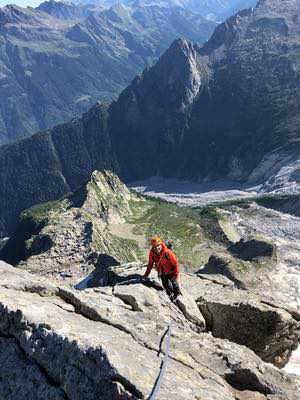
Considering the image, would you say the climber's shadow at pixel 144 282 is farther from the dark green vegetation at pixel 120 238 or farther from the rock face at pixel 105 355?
the dark green vegetation at pixel 120 238

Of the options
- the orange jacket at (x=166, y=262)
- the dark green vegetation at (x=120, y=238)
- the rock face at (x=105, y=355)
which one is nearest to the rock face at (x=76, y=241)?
the dark green vegetation at (x=120, y=238)

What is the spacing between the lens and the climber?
1040 inches

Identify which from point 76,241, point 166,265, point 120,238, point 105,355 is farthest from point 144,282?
point 120,238

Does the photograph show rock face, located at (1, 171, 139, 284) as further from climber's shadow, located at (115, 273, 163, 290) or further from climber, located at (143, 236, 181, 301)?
climber, located at (143, 236, 181, 301)

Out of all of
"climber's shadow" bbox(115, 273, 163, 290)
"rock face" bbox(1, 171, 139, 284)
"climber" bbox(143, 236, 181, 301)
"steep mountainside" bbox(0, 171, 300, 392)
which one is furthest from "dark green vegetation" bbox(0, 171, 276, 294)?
"climber" bbox(143, 236, 181, 301)

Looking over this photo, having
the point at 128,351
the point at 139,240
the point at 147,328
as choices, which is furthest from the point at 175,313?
the point at 139,240

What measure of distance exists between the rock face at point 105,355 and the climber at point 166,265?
309 centimetres

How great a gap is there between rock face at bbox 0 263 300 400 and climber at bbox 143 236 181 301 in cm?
309

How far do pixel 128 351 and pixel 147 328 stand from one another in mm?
3556

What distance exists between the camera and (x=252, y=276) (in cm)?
8700

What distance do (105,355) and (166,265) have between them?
11619mm

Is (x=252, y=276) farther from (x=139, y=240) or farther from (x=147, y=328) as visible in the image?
(x=147, y=328)

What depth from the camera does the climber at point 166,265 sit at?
26422 mm

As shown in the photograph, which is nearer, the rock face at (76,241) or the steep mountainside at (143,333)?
the steep mountainside at (143,333)
